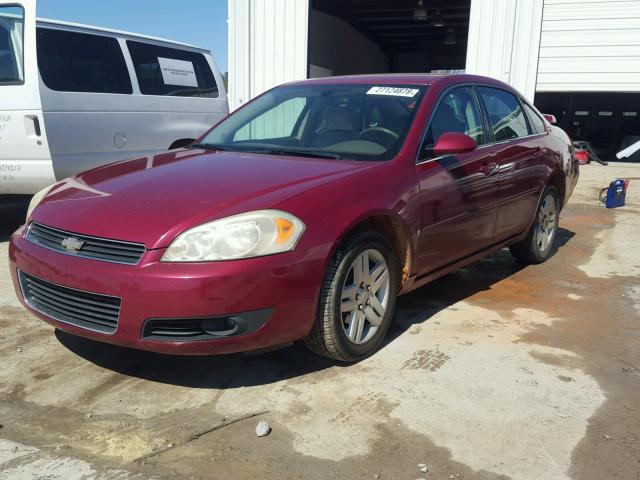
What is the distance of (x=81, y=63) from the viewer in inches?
230

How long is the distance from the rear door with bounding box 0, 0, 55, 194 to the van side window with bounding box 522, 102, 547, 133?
4.24 m

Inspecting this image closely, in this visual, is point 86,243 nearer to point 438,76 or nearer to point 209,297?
point 209,297

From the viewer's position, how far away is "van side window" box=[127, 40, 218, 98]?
6.48 m

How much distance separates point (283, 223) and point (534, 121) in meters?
3.37

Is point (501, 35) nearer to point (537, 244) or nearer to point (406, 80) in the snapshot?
point (537, 244)

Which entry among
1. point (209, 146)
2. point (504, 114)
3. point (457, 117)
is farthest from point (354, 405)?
point (504, 114)

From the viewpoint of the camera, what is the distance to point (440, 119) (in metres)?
3.82

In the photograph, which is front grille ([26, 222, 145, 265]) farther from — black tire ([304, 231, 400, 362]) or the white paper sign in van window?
the white paper sign in van window

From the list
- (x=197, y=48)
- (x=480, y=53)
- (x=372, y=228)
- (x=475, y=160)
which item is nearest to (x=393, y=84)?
(x=475, y=160)

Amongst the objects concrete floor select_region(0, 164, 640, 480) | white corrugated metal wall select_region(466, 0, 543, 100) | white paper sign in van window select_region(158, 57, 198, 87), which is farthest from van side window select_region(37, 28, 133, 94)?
white corrugated metal wall select_region(466, 0, 543, 100)

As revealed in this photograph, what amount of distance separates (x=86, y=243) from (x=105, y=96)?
3.74 metres

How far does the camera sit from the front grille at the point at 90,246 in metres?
2.62

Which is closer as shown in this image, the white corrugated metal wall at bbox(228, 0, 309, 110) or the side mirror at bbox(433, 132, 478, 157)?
the side mirror at bbox(433, 132, 478, 157)

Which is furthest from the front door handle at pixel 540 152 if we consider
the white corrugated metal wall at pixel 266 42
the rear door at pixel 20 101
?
the white corrugated metal wall at pixel 266 42
